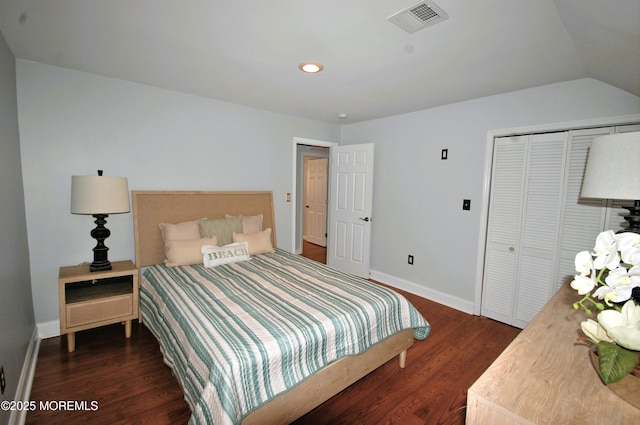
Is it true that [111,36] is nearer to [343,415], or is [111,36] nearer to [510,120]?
[343,415]

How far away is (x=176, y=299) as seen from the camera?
80.1 inches

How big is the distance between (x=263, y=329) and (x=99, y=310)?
1.68 meters

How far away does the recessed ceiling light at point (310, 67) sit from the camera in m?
2.24

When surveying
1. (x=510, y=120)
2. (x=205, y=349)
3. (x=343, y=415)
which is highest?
(x=510, y=120)

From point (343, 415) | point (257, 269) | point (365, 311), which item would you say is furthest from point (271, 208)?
point (343, 415)

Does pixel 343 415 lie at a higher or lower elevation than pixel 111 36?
lower

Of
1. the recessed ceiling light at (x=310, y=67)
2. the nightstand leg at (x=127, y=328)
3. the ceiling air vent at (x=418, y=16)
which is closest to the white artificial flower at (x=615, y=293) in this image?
the ceiling air vent at (x=418, y=16)

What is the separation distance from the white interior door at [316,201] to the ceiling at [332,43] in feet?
11.2

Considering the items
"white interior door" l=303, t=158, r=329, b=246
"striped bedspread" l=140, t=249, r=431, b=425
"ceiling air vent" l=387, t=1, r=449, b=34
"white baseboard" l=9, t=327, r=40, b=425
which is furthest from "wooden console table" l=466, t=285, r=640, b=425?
"white interior door" l=303, t=158, r=329, b=246

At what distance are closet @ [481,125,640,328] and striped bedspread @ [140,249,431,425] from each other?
4.35 feet

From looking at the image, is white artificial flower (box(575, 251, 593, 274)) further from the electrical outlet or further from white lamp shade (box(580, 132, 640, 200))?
the electrical outlet

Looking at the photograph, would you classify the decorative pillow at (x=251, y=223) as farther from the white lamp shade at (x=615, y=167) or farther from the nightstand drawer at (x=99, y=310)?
the white lamp shade at (x=615, y=167)

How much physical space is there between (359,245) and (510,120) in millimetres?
2357

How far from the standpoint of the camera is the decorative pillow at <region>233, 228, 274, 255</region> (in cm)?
310
